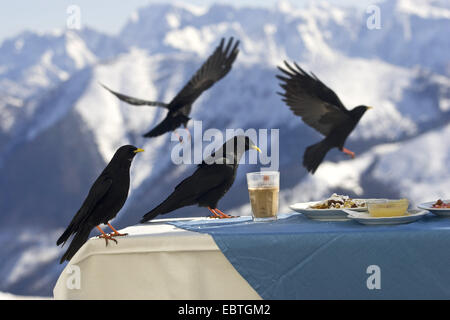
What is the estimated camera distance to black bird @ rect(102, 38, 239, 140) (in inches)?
112

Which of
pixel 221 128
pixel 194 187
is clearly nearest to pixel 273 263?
pixel 194 187

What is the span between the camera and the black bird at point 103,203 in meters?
1.36

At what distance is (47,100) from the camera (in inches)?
684

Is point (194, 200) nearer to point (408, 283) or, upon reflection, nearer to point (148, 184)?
point (408, 283)

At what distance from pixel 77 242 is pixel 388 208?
0.81 meters

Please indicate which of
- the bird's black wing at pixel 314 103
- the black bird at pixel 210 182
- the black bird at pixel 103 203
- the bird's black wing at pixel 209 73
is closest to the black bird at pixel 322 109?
the bird's black wing at pixel 314 103

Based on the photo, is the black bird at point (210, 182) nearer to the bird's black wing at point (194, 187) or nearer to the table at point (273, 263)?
the bird's black wing at point (194, 187)

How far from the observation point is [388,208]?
1.27m

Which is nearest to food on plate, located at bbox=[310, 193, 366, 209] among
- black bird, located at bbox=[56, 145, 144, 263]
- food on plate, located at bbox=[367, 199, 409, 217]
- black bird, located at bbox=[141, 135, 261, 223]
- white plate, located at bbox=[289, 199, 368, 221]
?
white plate, located at bbox=[289, 199, 368, 221]

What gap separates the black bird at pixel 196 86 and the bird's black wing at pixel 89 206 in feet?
4.96

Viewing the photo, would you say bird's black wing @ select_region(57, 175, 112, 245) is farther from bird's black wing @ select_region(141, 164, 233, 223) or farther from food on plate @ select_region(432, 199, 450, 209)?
food on plate @ select_region(432, 199, 450, 209)

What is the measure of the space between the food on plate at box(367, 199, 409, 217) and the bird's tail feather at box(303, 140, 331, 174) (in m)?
1.86

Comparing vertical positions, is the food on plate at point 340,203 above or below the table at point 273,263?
above
